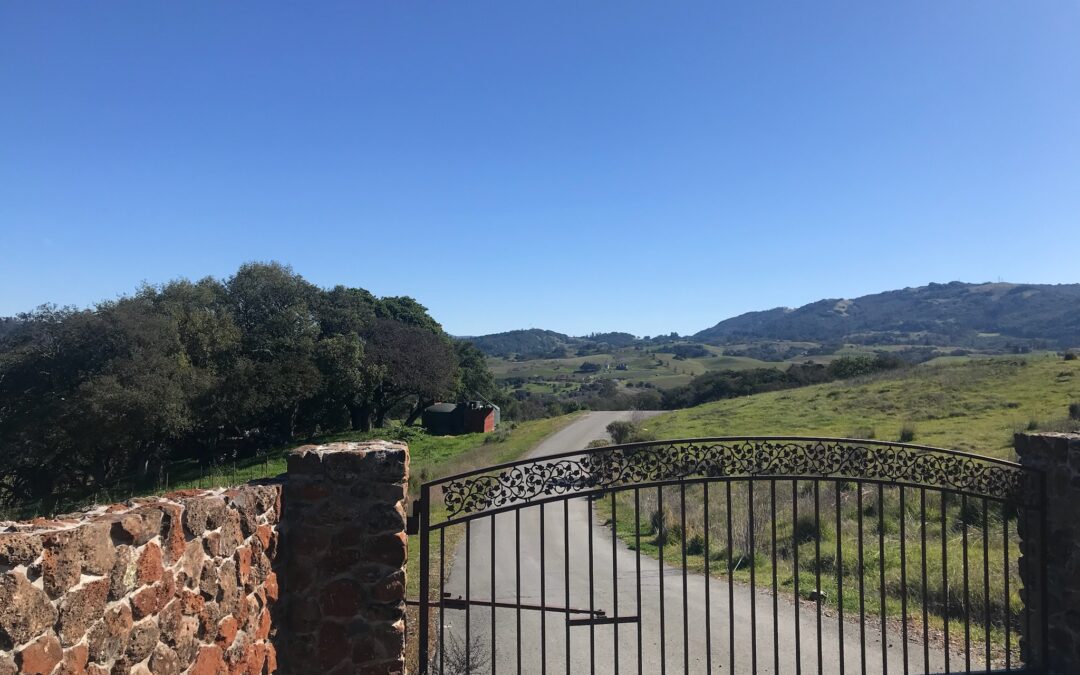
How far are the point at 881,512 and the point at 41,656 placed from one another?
4.79 metres

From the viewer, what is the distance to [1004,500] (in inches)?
202

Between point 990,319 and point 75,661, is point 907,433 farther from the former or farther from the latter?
point 990,319

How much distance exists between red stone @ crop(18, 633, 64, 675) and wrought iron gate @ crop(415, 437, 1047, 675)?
6.97ft

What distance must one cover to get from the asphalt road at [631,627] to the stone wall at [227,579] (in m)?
0.77

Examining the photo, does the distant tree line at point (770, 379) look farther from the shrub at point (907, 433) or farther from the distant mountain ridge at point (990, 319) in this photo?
the distant mountain ridge at point (990, 319)

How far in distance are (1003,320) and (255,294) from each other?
176 m

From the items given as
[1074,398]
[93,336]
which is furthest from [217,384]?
[1074,398]

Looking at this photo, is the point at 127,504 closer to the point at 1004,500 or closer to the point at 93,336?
the point at 1004,500

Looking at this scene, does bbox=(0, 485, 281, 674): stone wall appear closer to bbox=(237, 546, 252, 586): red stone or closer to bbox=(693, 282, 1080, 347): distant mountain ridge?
bbox=(237, 546, 252, 586): red stone

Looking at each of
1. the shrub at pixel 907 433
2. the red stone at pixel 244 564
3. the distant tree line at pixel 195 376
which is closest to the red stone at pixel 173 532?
the red stone at pixel 244 564

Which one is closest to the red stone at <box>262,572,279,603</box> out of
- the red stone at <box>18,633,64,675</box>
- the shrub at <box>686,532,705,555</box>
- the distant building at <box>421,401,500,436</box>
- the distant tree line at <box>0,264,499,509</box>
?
the red stone at <box>18,633,64,675</box>

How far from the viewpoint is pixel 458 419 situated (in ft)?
132

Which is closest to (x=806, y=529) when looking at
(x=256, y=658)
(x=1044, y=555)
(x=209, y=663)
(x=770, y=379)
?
(x=1044, y=555)

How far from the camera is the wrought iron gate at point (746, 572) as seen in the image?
468 centimetres
